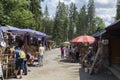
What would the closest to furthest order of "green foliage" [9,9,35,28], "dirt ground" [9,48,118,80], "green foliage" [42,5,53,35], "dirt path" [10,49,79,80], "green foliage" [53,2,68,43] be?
"dirt ground" [9,48,118,80], "dirt path" [10,49,79,80], "green foliage" [9,9,35,28], "green foliage" [53,2,68,43], "green foliage" [42,5,53,35]

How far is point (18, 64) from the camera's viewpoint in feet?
59.0

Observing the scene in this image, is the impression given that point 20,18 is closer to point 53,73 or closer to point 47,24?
point 53,73

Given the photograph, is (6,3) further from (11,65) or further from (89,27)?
(89,27)

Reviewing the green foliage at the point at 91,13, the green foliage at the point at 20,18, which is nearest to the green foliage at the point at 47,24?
the green foliage at the point at 91,13

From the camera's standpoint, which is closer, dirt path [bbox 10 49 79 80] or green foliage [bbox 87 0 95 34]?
dirt path [bbox 10 49 79 80]

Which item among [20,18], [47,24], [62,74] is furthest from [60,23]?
[62,74]

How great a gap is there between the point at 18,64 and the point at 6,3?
1999cm

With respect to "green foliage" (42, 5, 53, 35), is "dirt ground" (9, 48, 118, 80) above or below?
below

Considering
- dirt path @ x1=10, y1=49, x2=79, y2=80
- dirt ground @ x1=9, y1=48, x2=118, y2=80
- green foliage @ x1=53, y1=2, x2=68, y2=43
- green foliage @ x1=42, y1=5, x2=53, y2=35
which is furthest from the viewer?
green foliage @ x1=42, y1=5, x2=53, y2=35

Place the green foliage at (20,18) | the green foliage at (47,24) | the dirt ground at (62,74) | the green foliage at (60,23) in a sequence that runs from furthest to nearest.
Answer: the green foliage at (47,24)
the green foliage at (60,23)
the green foliage at (20,18)
the dirt ground at (62,74)

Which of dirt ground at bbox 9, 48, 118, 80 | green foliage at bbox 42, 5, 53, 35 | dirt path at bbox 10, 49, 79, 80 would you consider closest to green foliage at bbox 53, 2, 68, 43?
green foliage at bbox 42, 5, 53, 35

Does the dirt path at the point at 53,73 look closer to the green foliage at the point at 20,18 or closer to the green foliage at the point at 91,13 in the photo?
the green foliage at the point at 20,18

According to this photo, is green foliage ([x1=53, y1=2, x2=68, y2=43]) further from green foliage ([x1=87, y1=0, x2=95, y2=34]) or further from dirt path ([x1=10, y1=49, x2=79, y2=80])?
dirt path ([x1=10, y1=49, x2=79, y2=80])

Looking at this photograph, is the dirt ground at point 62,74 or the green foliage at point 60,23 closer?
the dirt ground at point 62,74
